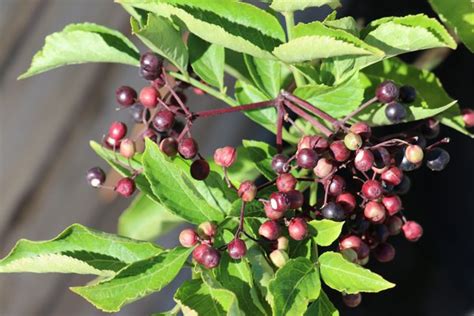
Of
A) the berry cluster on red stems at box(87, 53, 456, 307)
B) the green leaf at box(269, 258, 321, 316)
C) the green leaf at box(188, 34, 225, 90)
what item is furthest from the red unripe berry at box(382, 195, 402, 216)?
the green leaf at box(188, 34, 225, 90)

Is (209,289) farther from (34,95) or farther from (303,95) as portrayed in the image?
(34,95)

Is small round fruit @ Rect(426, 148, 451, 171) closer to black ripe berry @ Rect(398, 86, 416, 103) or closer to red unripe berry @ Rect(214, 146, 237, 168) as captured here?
black ripe berry @ Rect(398, 86, 416, 103)

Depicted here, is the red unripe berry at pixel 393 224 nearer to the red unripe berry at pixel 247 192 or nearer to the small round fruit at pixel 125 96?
the red unripe berry at pixel 247 192

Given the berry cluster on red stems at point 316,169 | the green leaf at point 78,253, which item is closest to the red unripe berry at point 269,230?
the berry cluster on red stems at point 316,169

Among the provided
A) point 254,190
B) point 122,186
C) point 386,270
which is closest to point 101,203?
point 386,270

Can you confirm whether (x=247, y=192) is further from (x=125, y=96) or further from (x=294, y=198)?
(x=125, y=96)

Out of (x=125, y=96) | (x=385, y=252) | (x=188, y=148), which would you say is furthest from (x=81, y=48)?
(x=385, y=252)
